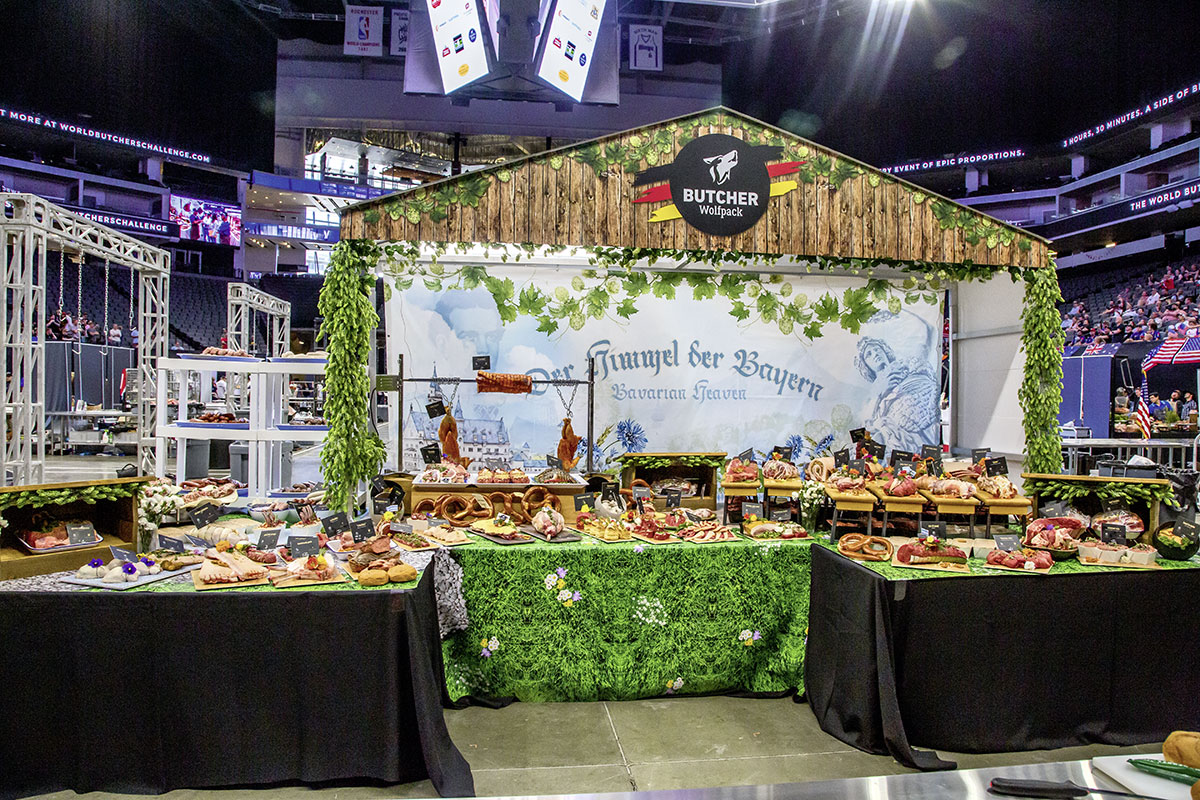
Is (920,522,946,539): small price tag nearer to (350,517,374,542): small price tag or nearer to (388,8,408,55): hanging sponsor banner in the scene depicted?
(350,517,374,542): small price tag

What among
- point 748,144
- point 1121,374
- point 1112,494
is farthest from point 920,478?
point 1121,374

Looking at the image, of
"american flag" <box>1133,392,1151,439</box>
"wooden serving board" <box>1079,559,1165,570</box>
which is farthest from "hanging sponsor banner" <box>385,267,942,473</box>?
"american flag" <box>1133,392,1151,439</box>

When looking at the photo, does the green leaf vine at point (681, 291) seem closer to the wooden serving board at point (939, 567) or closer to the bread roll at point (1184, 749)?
the wooden serving board at point (939, 567)

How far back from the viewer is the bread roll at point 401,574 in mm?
3248

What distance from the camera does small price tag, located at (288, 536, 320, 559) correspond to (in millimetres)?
3533

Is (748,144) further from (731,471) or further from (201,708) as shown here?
(201,708)

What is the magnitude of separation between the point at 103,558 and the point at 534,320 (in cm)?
395

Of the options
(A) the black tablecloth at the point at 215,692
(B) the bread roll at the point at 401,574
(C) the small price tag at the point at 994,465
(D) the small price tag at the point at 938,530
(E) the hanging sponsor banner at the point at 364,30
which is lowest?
(A) the black tablecloth at the point at 215,692

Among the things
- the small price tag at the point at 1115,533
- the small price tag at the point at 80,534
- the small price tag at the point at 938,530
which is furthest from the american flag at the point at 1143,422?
the small price tag at the point at 80,534

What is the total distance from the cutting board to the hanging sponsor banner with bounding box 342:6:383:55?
20.5 meters

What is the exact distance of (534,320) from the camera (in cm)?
672

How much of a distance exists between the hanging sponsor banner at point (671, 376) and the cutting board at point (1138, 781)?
209 inches

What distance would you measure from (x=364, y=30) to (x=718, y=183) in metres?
17.0

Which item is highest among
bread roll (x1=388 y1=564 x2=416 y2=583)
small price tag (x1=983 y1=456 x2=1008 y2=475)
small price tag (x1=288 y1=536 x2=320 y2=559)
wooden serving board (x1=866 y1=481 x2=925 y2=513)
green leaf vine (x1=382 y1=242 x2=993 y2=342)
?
green leaf vine (x1=382 y1=242 x2=993 y2=342)
